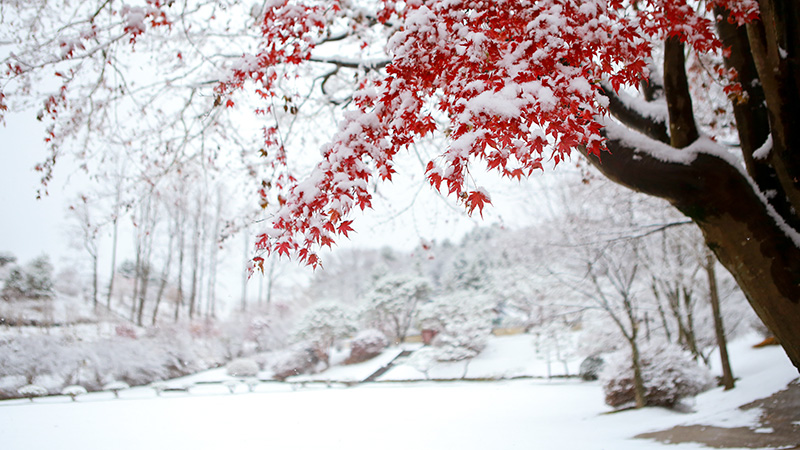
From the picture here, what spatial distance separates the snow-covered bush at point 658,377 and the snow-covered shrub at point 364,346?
9632 millimetres

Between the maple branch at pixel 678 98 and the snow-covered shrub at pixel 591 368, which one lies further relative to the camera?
the snow-covered shrub at pixel 591 368

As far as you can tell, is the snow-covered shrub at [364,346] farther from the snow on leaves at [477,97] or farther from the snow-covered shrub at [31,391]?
the snow on leaves at [477,97]

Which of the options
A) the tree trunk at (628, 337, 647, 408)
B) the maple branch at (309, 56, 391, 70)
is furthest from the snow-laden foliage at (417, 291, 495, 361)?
the maple branch at (309, 56, 391, 70)

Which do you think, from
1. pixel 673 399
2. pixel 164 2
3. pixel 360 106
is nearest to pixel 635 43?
pixel 360 106

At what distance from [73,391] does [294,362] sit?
8575mm

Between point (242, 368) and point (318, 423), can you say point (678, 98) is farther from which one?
point (242, 368)

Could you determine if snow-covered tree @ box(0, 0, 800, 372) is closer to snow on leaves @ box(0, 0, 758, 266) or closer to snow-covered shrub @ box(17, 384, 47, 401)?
snow on leaves @ box(0, 0, 758, 266)

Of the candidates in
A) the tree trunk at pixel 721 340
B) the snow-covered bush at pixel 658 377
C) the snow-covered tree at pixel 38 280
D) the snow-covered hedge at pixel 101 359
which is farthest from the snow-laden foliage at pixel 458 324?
the snow-covered tree at pixel 38 280

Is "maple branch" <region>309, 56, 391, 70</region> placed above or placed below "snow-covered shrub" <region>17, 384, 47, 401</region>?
above

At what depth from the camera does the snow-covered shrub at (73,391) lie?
21.6ft

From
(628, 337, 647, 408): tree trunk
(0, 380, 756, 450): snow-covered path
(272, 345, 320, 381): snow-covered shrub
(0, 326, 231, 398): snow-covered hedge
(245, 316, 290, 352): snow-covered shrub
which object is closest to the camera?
(0, 380, 756, 450): snow-covered path

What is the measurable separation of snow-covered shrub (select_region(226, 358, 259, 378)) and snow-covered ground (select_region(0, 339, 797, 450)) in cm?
243

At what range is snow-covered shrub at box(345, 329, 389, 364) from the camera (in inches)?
643

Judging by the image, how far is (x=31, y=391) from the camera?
5.76 metres
